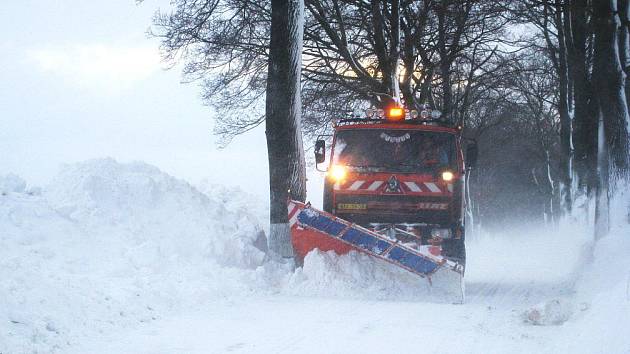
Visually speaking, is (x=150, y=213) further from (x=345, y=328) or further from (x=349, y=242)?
(x=345, y=328)

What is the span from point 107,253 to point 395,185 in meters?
4.25

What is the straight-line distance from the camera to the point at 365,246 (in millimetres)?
9086

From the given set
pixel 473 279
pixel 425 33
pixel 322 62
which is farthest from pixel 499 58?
pixel 473 279

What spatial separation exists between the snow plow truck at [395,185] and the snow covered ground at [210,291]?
604mm

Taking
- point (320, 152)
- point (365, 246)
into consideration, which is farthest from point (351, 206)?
point (365, 246)

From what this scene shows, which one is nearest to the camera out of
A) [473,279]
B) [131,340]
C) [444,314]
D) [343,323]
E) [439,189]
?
[131,340]

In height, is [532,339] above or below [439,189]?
below

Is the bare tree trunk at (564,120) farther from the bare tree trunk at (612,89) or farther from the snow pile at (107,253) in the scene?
the snow pile at (107,253)

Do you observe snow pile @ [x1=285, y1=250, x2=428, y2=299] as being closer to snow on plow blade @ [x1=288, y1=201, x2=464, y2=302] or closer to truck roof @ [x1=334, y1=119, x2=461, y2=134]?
snow on plow blade @ [x1=288, y1=201, x2=464, y2=302]

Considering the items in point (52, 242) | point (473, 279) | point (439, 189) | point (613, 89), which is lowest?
point (473, 279)

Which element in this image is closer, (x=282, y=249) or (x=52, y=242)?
(x=52, y=242)

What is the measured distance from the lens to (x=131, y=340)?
6.04m

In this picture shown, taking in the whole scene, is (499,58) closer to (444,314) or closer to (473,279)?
(473,279)

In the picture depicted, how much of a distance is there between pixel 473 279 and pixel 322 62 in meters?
9.56
